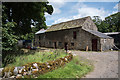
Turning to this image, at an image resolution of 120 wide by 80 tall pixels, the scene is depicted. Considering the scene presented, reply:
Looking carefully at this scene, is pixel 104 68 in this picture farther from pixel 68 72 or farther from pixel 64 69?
pixel 64 69

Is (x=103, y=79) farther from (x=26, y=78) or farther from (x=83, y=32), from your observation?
(x=83, y=32)

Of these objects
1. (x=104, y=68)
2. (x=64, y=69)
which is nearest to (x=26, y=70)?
(x=64, y=69)

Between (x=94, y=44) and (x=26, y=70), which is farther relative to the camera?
(x=94, y=44)

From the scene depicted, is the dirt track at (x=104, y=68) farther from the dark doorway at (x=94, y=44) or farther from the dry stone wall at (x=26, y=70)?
the dark doorway at (x=94, y=44)

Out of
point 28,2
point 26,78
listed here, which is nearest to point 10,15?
point 28,2

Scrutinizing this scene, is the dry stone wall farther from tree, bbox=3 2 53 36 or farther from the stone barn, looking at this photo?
the stone barn

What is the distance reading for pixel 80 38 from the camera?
53.7 feet

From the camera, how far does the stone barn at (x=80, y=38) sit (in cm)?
1446

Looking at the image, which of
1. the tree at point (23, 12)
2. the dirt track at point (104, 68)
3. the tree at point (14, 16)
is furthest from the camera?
the tree at point (23, 12)

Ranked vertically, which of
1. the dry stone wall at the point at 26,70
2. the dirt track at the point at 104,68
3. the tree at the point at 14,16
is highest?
the tree at the point at 14,16

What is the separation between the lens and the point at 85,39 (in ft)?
51.1

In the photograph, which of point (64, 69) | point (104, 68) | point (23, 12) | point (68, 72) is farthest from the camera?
point (23, 12)

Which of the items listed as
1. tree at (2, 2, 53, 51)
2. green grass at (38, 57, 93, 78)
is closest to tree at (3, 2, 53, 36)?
tree at (2, 2, 53, 51)

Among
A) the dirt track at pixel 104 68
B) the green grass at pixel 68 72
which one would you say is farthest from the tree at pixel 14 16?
the dirt track at pixel 104 68
